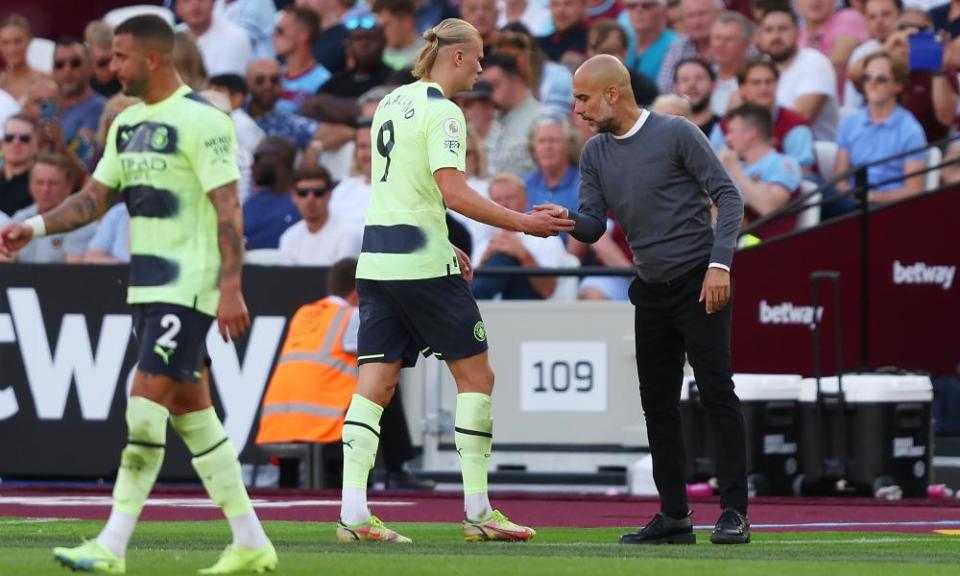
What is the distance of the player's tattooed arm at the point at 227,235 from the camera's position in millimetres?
7320

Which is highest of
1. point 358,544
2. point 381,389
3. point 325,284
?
point 325,284

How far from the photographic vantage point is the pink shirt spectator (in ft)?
56.9

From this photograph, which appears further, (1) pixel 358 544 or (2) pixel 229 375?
(2) pixel 229 375

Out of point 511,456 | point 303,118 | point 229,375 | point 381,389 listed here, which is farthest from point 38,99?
point 381,389

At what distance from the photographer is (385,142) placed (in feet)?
29.7

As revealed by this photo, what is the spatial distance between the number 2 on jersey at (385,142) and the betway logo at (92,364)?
6.34 meters

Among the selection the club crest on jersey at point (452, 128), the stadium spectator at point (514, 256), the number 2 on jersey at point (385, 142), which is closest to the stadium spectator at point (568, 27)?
the stadium spectator at point (514, 256)

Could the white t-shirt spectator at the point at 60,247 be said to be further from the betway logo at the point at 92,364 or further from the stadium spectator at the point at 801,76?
the stadium spectator at the point at 801,76

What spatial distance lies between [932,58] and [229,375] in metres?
6.12

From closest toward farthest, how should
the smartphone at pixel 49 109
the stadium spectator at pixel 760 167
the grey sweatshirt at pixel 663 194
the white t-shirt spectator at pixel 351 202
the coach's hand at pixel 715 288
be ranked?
the coach's hand at pixel 715 288 < the grey sweatshirt at pixel 663 194 < the stadium spectator at pixel 760 167 < the white t-shirt spectator at pixel 351 202 < the smartphone at pixel 49 109

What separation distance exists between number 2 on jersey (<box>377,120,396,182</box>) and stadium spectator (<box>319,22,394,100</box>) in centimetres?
913

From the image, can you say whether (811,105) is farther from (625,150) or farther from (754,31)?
(625,150)

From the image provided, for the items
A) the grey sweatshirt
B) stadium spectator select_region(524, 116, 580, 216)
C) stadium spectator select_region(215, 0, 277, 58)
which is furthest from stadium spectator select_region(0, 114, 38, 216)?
the grey sweatshirt

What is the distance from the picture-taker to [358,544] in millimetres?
8773
